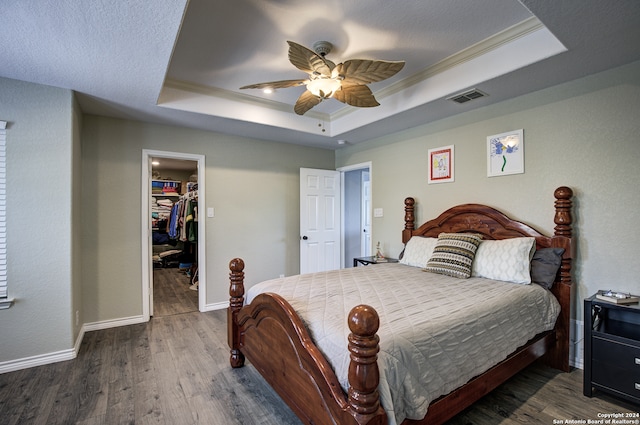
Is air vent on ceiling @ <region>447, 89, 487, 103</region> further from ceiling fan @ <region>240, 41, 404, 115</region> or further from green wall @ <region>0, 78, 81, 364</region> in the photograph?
green wall @ <region>0, 78, 81, 364</region>

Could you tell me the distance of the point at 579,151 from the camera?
2.44 metres

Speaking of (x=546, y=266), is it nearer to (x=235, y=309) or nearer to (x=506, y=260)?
(x=506, y=260)

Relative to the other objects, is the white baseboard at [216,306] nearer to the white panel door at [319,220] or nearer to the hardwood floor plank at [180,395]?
the hardwood floor plank at [180,395]

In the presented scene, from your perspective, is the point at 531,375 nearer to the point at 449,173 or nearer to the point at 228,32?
the point at 449,173

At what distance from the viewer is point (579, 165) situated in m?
2.44

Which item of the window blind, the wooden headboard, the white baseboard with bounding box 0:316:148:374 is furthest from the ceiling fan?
the white baseboard with bounding box 0:316:148:374

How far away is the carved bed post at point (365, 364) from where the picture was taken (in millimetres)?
1187

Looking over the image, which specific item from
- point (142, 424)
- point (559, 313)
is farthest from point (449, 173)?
point (142, 424)

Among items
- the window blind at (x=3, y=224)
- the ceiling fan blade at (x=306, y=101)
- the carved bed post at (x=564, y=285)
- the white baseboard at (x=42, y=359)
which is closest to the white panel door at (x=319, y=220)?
the ceiling fan blade at (x=306, y=101)

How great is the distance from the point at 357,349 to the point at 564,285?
85.7 inches

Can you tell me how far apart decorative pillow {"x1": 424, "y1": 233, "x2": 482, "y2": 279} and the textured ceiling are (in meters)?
1.34

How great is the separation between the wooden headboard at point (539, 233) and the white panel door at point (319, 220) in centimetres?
161

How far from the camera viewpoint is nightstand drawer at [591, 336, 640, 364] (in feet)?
6.17

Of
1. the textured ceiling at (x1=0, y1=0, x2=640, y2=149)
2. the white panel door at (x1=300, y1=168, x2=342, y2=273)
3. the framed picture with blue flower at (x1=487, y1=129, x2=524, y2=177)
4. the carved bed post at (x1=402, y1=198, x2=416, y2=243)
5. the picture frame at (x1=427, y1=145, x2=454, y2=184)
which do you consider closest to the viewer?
the textured ceiling at (x1=0, y1=0, x2=640, y2=149)
